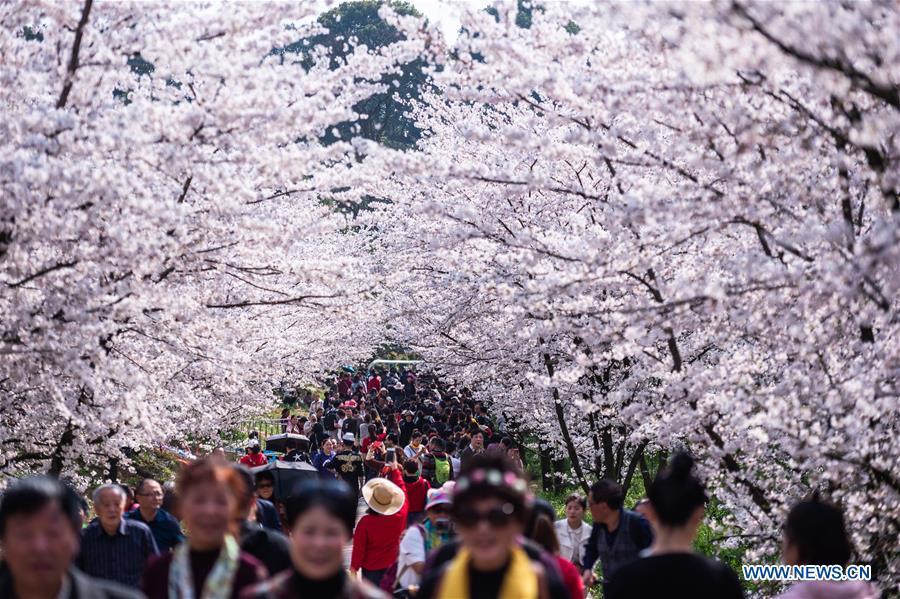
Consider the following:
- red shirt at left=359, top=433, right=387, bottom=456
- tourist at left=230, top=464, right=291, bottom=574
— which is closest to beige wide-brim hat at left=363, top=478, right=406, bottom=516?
tourist at left=230, top=464, right=291, bottom=574

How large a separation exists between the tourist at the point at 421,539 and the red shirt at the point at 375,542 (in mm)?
1472

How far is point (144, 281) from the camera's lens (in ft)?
29.6

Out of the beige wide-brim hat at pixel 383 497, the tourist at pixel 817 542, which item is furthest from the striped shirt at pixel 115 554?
the tourist at pixel 817 542

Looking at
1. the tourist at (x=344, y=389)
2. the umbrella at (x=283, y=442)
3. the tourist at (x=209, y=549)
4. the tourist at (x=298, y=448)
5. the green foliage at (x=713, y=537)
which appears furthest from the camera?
the tourist at (x=344, y=389)

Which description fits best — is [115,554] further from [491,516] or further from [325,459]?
[325,459]

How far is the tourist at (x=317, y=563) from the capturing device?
373cm

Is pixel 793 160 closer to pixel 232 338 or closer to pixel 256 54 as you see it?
pixel 256 54

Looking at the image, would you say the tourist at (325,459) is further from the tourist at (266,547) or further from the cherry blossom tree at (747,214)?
the tourist at (266,547)

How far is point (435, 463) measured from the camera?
56.4ft

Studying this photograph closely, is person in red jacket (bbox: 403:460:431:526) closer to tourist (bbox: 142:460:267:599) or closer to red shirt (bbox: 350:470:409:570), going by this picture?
red shirt (bbox: 350:470:409:570)

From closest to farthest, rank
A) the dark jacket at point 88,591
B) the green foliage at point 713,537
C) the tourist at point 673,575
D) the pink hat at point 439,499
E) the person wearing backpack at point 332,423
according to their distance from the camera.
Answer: the dark jacket at point 88,591
the tourist at point 673,575
the pink hat at point 439,499
the green foliage at point 713,537
the person wearing backpack at point 332,423

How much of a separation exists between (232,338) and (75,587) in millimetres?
13045

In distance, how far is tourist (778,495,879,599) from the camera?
181 inches

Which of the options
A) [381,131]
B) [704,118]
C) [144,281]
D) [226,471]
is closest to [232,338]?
[144,281]
